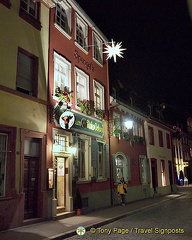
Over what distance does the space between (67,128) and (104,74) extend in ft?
22.0

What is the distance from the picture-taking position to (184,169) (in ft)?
138

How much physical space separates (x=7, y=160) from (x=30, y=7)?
6.76m

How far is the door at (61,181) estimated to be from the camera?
11.6m

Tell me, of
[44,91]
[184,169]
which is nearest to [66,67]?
[44,91]

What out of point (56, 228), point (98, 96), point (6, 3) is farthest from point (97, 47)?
point (56, 228)

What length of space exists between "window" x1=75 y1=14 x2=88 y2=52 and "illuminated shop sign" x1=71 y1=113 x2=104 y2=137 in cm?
440

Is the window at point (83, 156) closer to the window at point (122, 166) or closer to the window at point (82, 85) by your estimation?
the window at point (82, 85)

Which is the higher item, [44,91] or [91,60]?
[91,60]

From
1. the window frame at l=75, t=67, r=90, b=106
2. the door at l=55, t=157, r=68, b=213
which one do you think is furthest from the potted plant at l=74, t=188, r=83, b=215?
the window frame at l=75, t=67, r=90, b=106

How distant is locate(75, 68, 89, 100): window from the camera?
1387 cm

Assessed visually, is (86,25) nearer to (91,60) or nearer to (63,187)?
(91,60)

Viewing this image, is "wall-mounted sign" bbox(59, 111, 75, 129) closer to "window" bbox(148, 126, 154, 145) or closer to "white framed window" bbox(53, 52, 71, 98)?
"white framed window" bbox(53, 52, 71, 98)

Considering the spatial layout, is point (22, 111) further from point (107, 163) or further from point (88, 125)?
point (107, 163)

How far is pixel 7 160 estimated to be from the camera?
8875 mm
